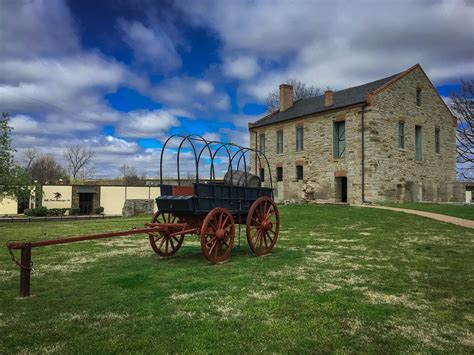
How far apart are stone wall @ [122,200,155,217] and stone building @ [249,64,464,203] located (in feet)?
34.5

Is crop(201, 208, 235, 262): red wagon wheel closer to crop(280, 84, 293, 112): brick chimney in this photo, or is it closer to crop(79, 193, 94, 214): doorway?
crop(280, 84, 293, 112): brick chimney

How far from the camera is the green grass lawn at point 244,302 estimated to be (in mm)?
Result: 3619

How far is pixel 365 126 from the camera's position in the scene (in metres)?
23.5

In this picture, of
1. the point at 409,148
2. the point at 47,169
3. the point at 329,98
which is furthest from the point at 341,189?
the point at 47,169

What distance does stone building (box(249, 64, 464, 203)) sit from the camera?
933 inches

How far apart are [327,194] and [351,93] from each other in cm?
803

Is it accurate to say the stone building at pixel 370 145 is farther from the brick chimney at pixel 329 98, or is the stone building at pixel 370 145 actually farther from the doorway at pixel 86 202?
the doorway at pixel 86 202

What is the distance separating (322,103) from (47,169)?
6254 centimetres

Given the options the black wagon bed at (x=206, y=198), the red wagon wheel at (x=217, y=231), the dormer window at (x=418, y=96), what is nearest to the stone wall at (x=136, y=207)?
the black wagon bed at (x=206, y=198)

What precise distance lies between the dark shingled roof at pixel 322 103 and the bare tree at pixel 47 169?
53182mm

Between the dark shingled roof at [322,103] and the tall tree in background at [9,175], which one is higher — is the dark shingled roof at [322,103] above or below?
above

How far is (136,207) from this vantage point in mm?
28969

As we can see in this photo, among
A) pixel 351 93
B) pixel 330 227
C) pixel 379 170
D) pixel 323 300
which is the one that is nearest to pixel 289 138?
pixel 351 93

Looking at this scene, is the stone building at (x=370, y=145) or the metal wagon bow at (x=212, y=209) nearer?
the metal wagon bow at (x=212, y=209)
